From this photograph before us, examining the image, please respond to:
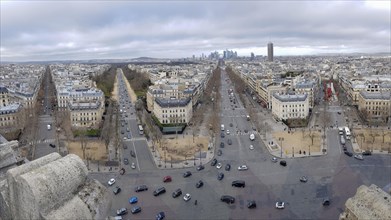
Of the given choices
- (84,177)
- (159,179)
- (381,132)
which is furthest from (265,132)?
(84,177)

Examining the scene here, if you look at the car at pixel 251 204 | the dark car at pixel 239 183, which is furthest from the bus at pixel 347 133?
the car at pixel 251 204

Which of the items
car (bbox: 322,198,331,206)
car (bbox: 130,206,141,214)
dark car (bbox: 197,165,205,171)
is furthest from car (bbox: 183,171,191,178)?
car (bbox: 322,198,331,206)

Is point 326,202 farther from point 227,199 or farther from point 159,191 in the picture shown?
point 159,191

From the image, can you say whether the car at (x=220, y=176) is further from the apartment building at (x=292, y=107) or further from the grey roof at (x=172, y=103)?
the apartment building at (x=292, y=107)

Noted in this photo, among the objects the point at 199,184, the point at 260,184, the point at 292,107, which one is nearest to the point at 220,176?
the point at 199,184

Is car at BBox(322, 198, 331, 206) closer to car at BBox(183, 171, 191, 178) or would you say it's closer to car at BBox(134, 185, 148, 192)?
car at BBox(183, 171, 191, 178)
